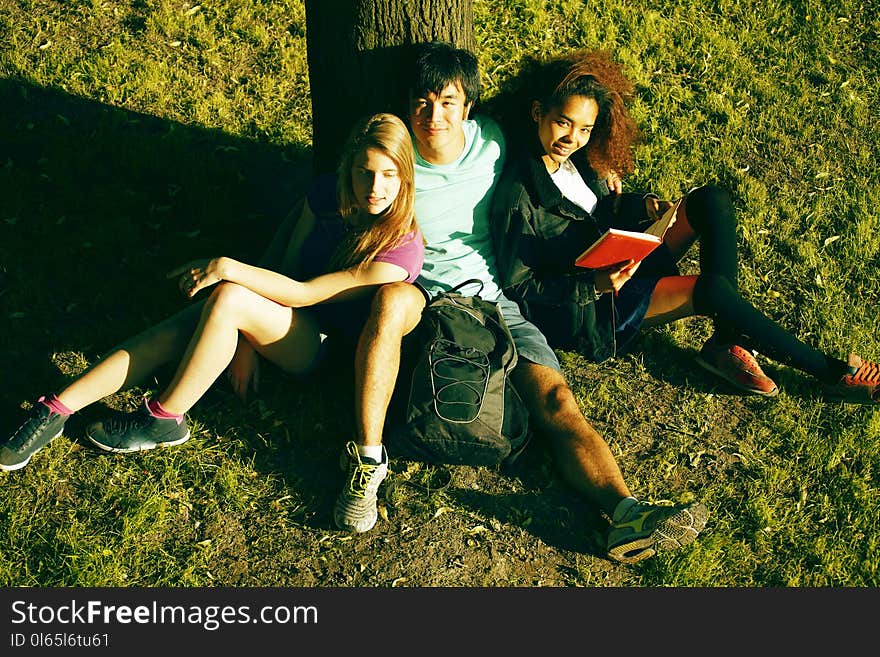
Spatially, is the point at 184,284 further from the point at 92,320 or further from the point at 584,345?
the point at 584,345

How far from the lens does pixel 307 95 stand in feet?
19.2

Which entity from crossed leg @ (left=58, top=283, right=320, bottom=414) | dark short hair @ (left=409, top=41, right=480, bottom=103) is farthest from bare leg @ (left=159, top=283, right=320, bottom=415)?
dark short hair @ (left=409, top=41, right=480, bottom=103)

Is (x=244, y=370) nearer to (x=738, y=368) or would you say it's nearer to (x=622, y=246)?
(x=622, y=246)

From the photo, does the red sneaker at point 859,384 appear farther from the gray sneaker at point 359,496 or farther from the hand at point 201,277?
the hand at point 201,277

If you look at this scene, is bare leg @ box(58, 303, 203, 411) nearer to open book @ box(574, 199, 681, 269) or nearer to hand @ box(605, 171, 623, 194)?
open book @ box(574, 199, 681, 269)

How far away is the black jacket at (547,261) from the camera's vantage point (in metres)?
4.41

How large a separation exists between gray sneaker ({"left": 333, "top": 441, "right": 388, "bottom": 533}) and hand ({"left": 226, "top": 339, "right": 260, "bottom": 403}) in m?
0.72

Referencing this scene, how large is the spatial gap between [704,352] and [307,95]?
3068 millimetres

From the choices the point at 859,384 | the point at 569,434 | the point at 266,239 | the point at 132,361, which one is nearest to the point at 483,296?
the point at 569,434

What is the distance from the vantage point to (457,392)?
393cm

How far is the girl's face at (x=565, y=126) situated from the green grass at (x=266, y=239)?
1.15 meters

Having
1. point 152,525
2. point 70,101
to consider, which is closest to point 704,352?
point 152,525

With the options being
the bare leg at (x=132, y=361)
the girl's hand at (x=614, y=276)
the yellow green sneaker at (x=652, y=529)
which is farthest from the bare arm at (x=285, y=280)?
the yellow green sneaker at (x=652, y=529)

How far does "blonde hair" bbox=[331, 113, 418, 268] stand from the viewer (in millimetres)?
3928
